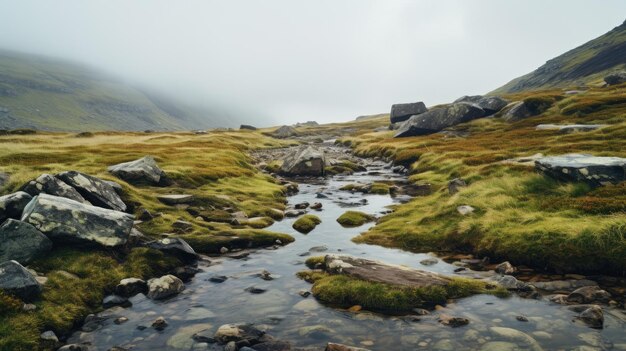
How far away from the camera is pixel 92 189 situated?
22000mm

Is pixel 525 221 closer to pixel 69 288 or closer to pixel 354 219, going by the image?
pixel 354 219

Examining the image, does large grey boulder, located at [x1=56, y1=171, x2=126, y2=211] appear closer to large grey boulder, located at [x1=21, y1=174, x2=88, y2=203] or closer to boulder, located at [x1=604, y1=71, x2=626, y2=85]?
large grey boulder, located at [x1=21, y1=174, x2=88, y2=203]

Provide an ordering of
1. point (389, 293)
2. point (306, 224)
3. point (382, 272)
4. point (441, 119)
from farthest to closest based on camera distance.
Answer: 1. point (441, 119)
2. point (306, 224)
3. point (382, 272)
4. point (389, 293)

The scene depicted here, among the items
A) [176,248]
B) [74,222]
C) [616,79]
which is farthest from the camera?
[616,79]

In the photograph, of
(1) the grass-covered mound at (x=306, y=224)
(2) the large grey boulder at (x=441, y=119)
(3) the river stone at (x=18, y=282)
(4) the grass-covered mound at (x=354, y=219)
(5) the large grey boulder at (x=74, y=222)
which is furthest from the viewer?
(2) the large grey boulder at (x=441, y=119)

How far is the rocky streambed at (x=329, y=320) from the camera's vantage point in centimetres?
1155

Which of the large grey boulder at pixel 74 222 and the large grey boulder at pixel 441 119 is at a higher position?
the large grey boulder at pixel 441 119

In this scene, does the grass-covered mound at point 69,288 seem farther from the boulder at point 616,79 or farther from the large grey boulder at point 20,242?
the boulder at point 616,79

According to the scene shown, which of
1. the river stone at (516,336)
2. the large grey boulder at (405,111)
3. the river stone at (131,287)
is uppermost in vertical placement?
the large grey boulder at (405,111)

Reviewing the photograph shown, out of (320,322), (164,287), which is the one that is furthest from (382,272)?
(164,287)

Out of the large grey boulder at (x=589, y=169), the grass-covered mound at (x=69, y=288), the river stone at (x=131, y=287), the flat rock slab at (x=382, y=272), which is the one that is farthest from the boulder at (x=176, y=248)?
the large grey boulder at (x=589, y=169)

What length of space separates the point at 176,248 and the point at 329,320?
922cm

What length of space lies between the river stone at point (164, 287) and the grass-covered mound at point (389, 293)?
531 centimetres

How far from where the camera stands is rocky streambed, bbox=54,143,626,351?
11.6 m
